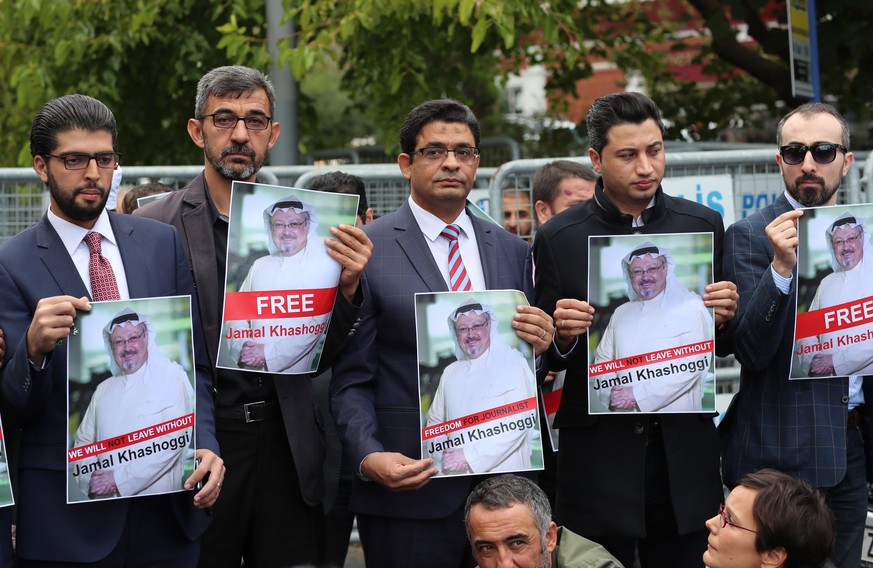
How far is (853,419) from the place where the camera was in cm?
439

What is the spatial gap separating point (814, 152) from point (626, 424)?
116 cm

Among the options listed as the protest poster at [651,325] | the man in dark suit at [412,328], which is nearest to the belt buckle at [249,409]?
the man in dark suit at [412,328]

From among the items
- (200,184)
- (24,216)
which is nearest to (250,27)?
(24,216)

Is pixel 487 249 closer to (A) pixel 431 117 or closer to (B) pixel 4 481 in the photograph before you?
(A) pixel 431 117

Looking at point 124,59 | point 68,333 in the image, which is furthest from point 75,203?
point 124,59

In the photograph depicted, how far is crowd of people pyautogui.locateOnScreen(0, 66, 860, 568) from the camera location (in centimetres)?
378

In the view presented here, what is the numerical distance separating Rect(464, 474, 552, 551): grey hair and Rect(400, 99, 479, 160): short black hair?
1178 mm

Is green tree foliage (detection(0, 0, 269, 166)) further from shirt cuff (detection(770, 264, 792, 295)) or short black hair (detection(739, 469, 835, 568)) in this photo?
short black hair (detection(739, 469, 835, 568))

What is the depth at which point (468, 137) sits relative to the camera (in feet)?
13.9

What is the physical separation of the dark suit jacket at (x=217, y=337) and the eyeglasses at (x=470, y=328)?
410 mm

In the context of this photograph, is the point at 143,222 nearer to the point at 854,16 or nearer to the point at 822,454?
the point at 822,454

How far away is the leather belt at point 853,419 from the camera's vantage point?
438 centimetres

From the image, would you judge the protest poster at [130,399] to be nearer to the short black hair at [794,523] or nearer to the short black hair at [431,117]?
the short black hair at [431,117]

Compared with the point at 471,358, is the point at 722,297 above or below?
above
